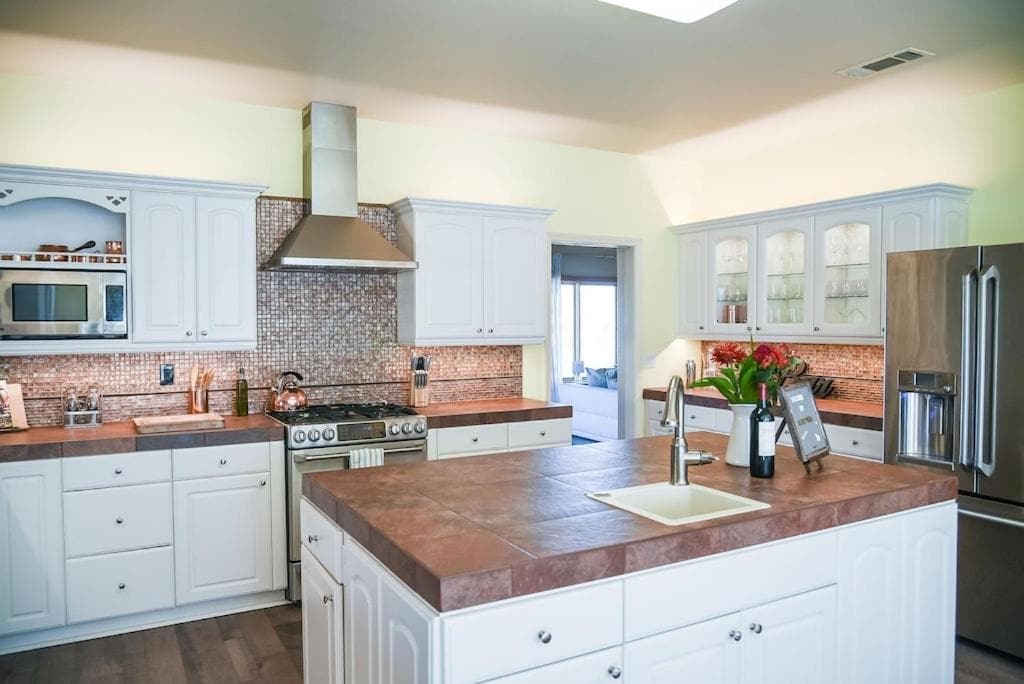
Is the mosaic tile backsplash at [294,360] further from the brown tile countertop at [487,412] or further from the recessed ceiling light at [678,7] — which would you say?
the recessed ceiling light at [678,7]

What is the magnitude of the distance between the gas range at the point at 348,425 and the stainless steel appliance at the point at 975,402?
2638 millimetres

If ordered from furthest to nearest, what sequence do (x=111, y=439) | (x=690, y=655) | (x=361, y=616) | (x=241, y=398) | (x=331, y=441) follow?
(x=241, y=398) → (x=331, y=441) → (x=111, y=439) → (x=361, y=616) → (x=690, y=655)

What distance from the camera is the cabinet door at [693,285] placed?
19.5 ft

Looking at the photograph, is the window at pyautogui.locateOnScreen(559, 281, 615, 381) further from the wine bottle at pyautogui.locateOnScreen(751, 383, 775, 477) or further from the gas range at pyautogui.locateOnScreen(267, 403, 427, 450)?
the wine bottle at pyautogui.locateOnScreen(751, 383, 775, 477)

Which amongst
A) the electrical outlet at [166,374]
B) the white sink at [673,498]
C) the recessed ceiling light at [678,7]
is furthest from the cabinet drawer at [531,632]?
the electrical outlet at [166,374]

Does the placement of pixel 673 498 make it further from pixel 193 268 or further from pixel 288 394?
pixel 193 268

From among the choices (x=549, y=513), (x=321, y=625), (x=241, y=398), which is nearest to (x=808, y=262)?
(x=549, y=513)

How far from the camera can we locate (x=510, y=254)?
16.6 ft

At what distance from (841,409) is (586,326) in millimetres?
5949

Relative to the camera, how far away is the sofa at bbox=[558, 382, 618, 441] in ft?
27.3

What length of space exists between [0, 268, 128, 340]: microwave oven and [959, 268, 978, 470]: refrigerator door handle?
416 cm

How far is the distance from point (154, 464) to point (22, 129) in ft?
6.35

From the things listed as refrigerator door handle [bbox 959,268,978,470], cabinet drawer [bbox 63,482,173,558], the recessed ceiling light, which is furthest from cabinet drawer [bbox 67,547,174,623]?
refrigerator door handle [bbox 959,268,978,470]

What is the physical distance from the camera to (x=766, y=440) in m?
2.64
